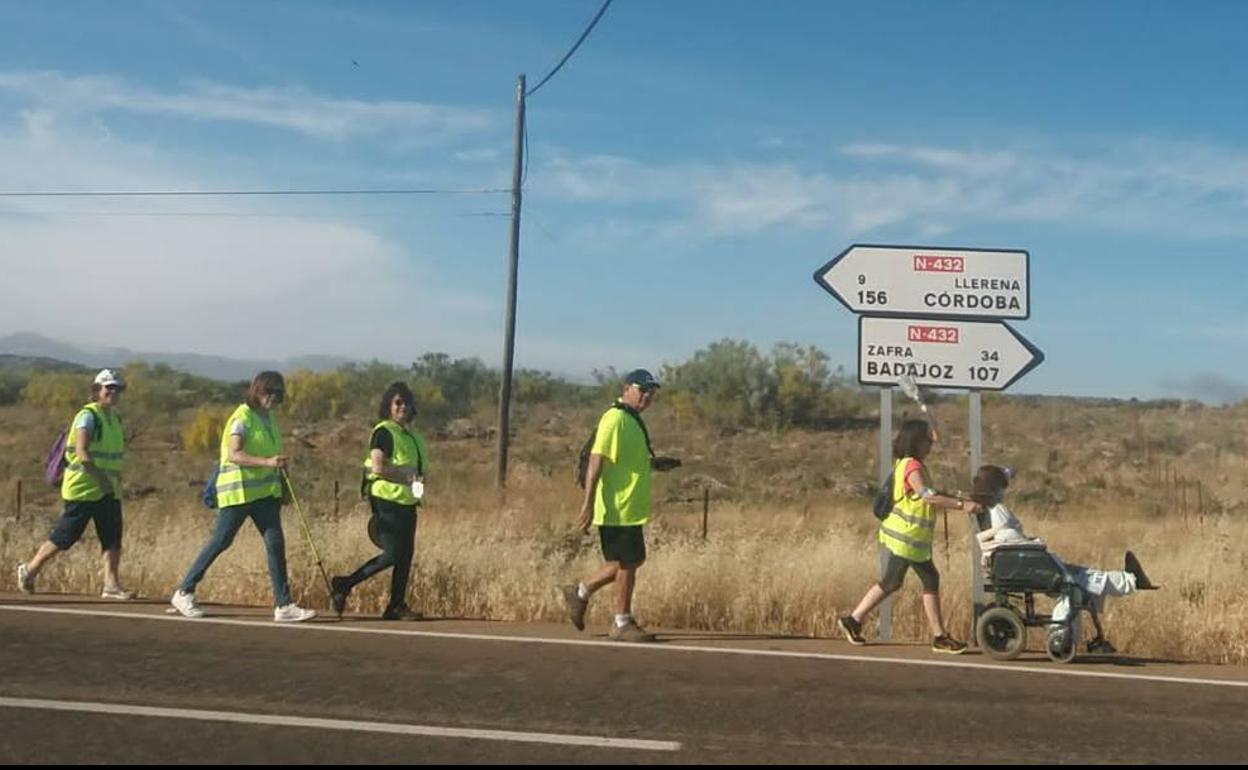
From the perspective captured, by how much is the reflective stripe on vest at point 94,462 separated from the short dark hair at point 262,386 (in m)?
1.48

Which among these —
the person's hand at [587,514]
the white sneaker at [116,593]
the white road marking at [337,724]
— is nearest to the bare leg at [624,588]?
the person's hand at [587,514]

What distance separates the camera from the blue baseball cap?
8586 millimetres

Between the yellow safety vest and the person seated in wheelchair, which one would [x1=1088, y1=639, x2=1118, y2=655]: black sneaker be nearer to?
the person seated in wheelchair

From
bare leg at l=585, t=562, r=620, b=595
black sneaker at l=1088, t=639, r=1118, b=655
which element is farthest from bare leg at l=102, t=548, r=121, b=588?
black sneaker at l=1088, t=639, r=1118, b=655

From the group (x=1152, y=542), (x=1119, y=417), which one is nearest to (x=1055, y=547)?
(x=1152, y=542)

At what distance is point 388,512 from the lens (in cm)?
925

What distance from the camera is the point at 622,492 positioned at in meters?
8.52

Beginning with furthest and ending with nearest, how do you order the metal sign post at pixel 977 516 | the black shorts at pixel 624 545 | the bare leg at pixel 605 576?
the metal sign post at pixel 977 516 → the bare leg at pixel 605 576 → the black shorts at pixel 624 545

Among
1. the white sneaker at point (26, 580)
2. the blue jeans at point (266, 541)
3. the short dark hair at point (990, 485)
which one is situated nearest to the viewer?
the short dark hair at point (990, 485)

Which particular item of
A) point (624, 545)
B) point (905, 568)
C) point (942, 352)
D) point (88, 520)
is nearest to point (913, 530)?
point (905, 568)

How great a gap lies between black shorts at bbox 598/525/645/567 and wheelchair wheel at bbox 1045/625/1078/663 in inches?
110

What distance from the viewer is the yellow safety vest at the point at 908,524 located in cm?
838

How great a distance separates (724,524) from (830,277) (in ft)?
29.2

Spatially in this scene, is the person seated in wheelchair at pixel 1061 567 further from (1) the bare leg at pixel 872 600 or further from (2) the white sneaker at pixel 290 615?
(2) the white sneaker at pixel 290 615
